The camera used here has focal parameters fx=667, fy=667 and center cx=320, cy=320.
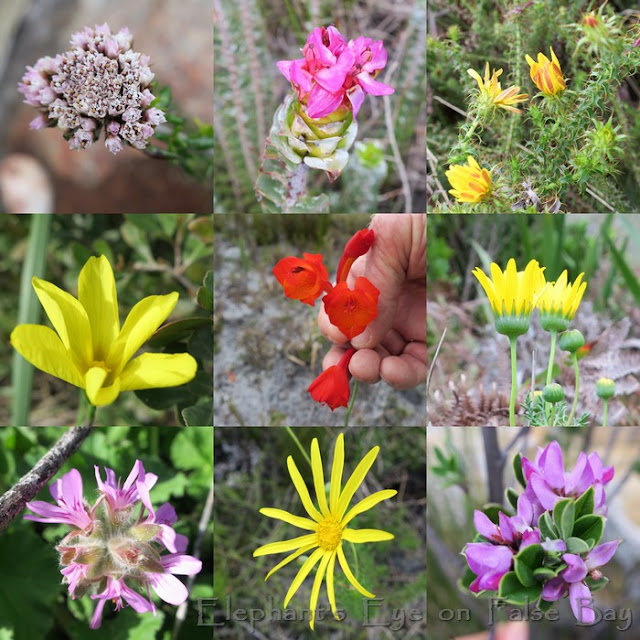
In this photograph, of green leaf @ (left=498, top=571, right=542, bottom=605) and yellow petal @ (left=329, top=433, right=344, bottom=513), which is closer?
green leaf @ (left=498, top=571, right=542, bottom=605)

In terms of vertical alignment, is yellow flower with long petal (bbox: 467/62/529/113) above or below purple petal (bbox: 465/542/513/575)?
above

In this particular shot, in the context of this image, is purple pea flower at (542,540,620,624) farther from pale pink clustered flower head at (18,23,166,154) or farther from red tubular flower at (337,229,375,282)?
→ pale pink clustered flower head at (18,23,166,154)

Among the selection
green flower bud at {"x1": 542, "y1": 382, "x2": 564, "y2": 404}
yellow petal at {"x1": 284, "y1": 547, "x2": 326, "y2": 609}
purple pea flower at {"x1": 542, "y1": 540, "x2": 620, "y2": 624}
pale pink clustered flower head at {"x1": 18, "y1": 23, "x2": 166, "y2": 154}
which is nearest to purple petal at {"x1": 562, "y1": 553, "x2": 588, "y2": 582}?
purple pea flower at {"x1": 542, "y1": 540, "x2": 620, "y2": 624}

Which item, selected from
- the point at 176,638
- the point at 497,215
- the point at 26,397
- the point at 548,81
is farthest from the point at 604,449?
the point at 26,397

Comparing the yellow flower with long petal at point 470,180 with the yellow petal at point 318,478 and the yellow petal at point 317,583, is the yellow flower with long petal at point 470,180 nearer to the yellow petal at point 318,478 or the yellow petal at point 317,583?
the yellow petal at point 318,478

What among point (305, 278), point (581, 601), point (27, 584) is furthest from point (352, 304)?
point (27, 584)

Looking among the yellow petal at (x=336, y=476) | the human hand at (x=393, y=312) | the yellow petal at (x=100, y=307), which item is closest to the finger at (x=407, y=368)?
the human hand at (x=393, y=312)

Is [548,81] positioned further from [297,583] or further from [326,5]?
[297,583]

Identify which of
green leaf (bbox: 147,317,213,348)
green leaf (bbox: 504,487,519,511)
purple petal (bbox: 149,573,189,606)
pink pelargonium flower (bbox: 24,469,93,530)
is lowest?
purple petal (bbox: 149,573,189,606)
